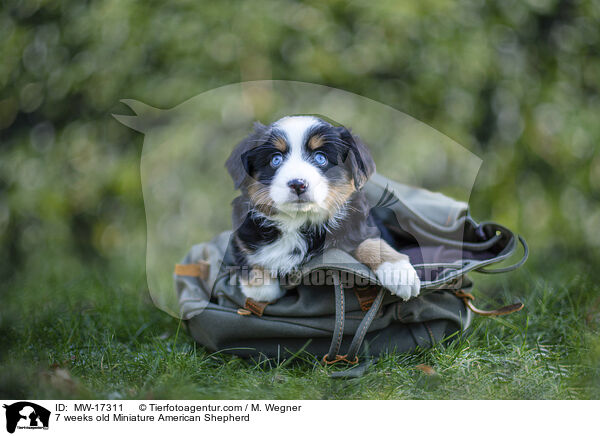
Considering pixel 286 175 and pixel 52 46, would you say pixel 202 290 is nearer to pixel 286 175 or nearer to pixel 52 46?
pixel 286 175

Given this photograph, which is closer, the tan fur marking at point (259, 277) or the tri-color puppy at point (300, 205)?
the tri-color puppy at point (300, 205)

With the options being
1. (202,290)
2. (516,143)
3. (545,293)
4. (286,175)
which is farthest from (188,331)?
Answer: (516,143)

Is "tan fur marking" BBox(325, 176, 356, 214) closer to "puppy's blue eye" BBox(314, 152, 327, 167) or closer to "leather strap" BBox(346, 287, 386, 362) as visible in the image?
"puppy's blue eye" BBox(314, 152, 327, 167)

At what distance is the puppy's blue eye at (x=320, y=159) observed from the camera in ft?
6.46

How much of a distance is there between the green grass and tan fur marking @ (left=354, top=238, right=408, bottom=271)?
0.39m

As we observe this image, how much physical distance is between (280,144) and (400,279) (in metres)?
0.69

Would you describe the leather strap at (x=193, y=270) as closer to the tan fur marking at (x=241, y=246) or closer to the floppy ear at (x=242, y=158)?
the tan fur marking at (x=241, y=246)

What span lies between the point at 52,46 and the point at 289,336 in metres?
2.76

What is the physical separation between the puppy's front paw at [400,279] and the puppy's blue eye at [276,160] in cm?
57

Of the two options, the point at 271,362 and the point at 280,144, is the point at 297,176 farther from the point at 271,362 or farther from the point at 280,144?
the point at 271,362

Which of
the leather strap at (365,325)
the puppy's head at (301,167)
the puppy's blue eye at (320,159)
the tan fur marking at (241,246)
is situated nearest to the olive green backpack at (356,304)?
the leather strap at (365,325)

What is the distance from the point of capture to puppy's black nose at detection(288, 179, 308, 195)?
1.88 m

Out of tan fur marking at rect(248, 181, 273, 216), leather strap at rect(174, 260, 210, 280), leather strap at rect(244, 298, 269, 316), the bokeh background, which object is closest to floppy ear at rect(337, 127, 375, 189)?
tan fur marking at rect(248, 181, 273, 216)

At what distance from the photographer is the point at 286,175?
1.91 metres
